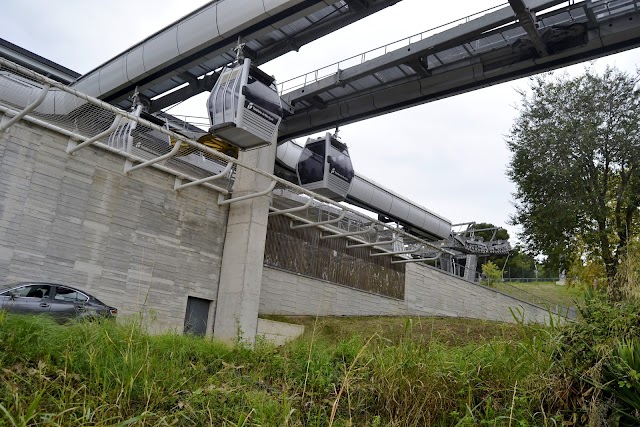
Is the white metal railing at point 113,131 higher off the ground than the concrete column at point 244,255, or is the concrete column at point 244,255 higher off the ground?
the white metal railing at point 113,131

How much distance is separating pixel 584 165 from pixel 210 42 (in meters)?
14.3

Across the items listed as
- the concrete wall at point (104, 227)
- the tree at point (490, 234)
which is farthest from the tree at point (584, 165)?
the tree at point (490, 234)

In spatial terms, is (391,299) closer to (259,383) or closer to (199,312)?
(199,312)

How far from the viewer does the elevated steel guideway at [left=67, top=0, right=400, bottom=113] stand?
50.9 feet

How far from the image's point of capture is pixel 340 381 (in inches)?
229

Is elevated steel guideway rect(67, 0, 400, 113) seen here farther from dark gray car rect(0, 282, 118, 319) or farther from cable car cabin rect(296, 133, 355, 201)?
dark gray car rect(0, 282, 118, 319)

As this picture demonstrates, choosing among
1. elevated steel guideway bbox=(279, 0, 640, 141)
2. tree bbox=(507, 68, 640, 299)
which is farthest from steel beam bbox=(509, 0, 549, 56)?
tree bbox=(507, 68, 640, 299)

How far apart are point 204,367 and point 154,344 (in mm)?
574

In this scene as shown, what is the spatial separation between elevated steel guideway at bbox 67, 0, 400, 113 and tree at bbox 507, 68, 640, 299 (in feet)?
32.9

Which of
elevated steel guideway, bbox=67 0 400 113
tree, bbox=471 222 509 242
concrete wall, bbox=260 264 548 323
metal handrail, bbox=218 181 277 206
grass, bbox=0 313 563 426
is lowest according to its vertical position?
grass, bbox=0 313 563 426

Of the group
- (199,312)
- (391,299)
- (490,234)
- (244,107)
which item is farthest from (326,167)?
(490,234)

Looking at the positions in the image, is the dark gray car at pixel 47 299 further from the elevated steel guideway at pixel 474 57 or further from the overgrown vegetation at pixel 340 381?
the elevated steel guideway at pixel 474 57

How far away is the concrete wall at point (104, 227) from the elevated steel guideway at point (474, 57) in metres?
5.60

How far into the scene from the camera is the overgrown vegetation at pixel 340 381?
4.49 metres
